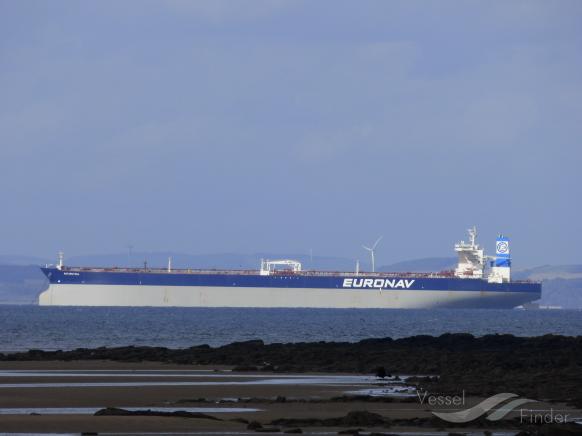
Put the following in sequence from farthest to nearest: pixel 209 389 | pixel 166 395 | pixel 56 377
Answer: pixel 56 377, pixel 209 389, pixel 166 395

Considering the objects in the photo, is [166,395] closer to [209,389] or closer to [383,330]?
[209,389]

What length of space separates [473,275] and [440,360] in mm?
72779

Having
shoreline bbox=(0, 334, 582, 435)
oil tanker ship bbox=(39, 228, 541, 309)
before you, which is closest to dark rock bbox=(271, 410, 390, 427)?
shoreline bbox=(0, 334, 582, 435)

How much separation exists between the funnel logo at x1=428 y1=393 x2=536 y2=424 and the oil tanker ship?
7413 centimetres

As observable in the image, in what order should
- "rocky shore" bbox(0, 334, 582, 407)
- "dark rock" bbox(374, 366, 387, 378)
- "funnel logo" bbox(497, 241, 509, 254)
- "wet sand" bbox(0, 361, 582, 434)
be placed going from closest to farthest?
"wet sand" bbox(0, 361, 582, 434) < "rocky shore" bbox(0, 334, 582, 407) < "dark rock" bbox(374, 366, 387, 378) < "funnel logo" bbox(497, 241, 509, 254)

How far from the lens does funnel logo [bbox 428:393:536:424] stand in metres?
16.5

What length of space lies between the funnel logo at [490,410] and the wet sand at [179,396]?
0.97 ft

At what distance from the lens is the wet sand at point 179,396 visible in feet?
50.7

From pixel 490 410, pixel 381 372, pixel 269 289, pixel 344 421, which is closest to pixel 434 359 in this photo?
pixel 381 372

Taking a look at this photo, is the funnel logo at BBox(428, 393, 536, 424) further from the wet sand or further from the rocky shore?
the rocky shore

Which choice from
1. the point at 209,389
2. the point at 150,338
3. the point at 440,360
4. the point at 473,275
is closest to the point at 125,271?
the point at 473,275

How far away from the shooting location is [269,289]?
93.8m

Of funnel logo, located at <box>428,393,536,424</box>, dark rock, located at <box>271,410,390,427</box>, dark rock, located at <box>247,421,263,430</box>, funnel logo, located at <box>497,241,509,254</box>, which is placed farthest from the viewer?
funnel logo, located at <box>497,241,509,254</box>

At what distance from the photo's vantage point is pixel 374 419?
52.7 feet
